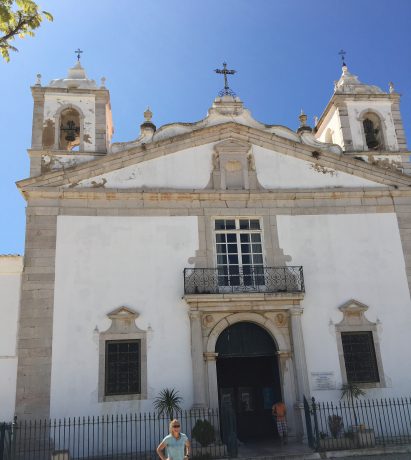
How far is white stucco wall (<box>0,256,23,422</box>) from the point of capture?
41.9 feet

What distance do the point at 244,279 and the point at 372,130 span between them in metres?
7.32

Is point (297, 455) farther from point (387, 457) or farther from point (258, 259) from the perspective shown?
point (258, 259)

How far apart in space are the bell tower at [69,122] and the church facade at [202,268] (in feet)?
0.14

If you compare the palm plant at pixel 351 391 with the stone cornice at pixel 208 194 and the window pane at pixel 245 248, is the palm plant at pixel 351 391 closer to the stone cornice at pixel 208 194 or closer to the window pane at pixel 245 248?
the window pane at pixel 245 248

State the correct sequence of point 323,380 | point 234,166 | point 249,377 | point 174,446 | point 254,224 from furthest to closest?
point 234,166 → point 249,377 → point 254,224 → point 323,380 → point 174,446

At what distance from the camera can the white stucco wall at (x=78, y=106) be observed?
1647cm

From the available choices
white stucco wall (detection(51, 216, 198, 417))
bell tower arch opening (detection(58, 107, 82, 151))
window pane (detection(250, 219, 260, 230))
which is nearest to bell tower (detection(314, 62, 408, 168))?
window pane (detection(250, 219, 260, 230))

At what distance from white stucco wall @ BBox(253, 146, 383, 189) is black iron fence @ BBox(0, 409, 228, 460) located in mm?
6686

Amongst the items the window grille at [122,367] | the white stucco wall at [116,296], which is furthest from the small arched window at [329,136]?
the window grille at [122,367]

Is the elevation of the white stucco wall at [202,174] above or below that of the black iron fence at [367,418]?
above

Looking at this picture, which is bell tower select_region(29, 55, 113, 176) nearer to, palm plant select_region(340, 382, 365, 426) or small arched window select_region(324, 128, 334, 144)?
small arched window select_region(324, 128, 334, 144)

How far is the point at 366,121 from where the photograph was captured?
18266mm

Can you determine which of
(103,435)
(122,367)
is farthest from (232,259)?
(103,435)

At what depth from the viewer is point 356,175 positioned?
16188 millimetres
